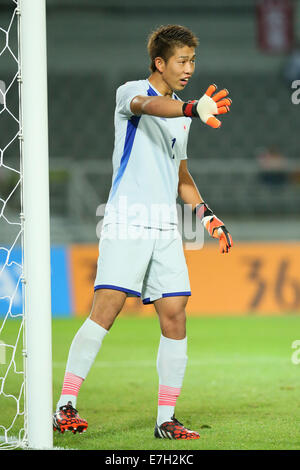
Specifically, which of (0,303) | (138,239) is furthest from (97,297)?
(0,303)

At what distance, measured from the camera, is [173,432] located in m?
3.84

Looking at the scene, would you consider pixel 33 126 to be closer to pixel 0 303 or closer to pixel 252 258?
pixel 0 303

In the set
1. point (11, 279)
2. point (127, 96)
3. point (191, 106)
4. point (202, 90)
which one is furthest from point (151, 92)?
point (202, 90)

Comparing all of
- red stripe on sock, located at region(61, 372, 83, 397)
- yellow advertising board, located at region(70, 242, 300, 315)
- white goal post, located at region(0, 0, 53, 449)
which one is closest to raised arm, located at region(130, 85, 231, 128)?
white goal post, located at region(0, 0, 53, 449)

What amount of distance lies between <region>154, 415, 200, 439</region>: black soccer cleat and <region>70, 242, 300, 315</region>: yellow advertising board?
6.28 meters

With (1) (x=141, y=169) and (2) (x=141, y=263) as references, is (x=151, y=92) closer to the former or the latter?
(1) (x=141, y=169)

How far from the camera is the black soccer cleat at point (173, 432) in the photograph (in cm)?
383

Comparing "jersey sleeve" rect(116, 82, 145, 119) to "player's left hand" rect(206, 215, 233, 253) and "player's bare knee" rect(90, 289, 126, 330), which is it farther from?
"player's bare knee" rect(90, 289, 126, 330)

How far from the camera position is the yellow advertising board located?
10227 mm

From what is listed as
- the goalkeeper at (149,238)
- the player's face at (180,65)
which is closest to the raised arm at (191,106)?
the goalkeeper at (149,238)

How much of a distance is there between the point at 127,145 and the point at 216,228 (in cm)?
64

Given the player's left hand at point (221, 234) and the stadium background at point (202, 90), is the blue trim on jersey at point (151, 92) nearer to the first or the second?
the player's left hand at point (221, 234)

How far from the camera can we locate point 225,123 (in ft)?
60.2

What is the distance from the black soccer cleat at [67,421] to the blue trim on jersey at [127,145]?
1.05m
